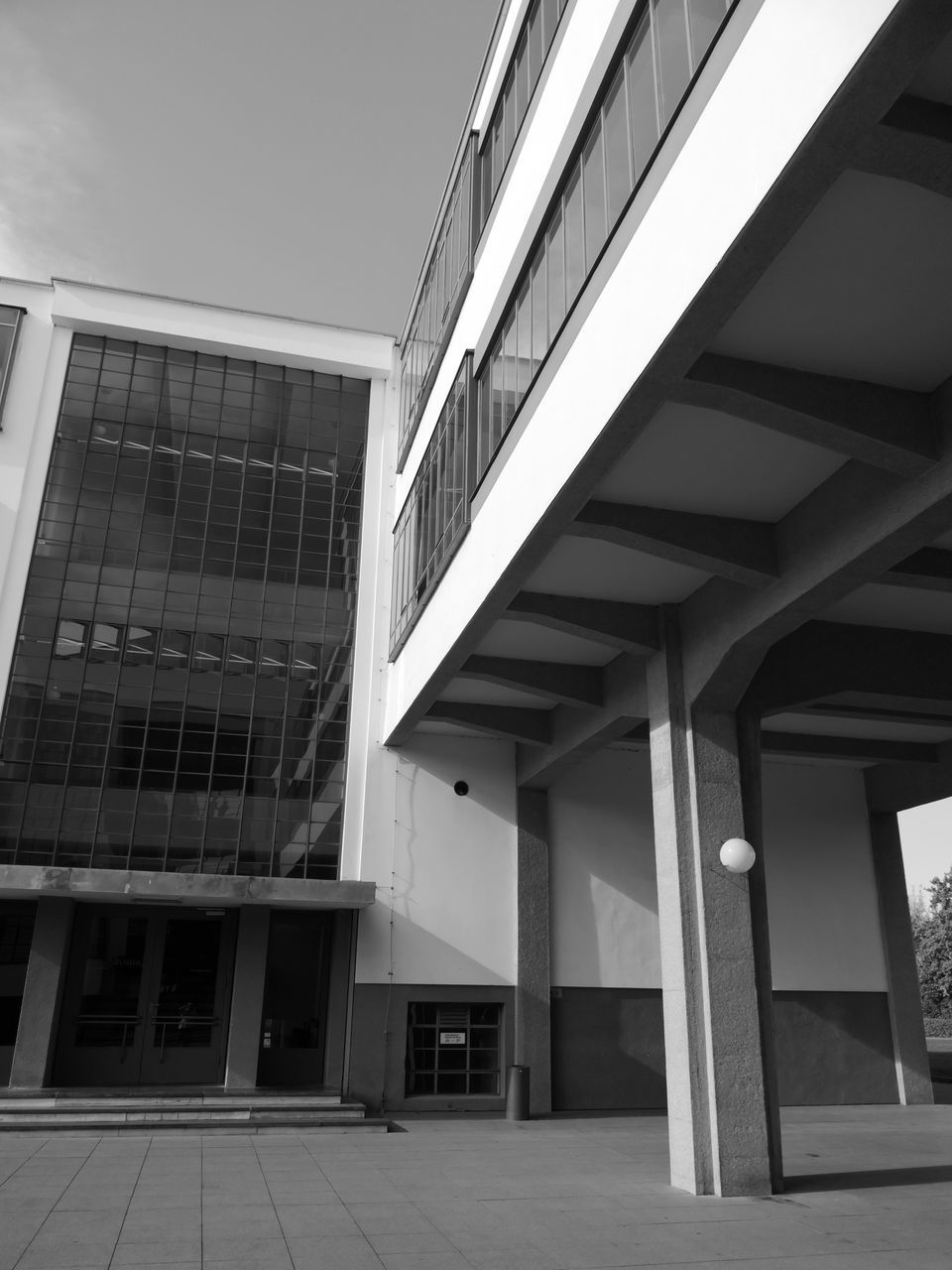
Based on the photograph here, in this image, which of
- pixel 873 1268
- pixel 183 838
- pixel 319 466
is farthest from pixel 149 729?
pixel 873 1268

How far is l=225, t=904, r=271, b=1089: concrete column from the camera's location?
50.0 feet

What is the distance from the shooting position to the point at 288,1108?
46.0 feet

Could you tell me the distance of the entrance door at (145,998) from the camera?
1536 cm

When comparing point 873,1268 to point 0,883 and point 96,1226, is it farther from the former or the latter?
point 0,883

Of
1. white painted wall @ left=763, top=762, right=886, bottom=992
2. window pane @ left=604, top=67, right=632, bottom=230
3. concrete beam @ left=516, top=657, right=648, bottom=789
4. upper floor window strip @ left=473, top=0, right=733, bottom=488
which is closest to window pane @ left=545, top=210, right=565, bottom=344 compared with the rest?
upper floor window strip @ left=473, top=0, right=733, bottom=488

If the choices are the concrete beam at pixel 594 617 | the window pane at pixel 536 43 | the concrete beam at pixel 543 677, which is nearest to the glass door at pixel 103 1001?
the concrete beam at pixel 543 677

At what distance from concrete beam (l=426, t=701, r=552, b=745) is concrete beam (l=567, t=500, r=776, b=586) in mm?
6911

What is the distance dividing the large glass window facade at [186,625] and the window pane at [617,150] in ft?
36.7

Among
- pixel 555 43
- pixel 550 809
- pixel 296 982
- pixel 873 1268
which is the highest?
pixel 555 43

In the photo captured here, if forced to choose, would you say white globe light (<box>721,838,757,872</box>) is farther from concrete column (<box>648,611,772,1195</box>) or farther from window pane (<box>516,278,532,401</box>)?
window pane (<box>516,278,532,401</box>)

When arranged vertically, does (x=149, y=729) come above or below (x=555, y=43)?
below

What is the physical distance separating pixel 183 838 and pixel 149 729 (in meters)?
1.94

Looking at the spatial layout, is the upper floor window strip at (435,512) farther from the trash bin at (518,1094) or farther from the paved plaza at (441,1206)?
the paved plaza at (441,1206)

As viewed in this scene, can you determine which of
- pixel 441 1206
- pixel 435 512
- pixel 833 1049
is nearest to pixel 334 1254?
pixel 441 1206
